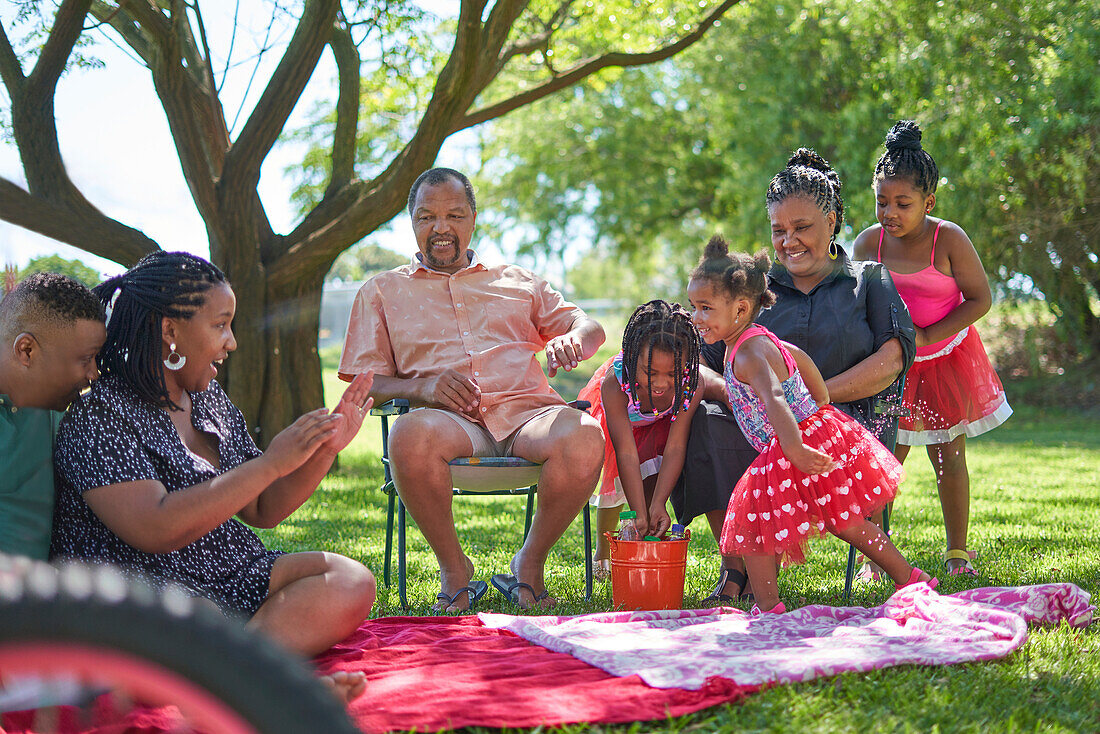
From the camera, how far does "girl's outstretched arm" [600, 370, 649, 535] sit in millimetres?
3479

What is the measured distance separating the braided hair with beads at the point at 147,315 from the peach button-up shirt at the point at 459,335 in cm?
142

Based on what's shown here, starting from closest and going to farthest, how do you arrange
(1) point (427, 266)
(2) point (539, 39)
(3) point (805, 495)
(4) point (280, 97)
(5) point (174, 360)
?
(5) point (174, 360) → (3) point (805, 495) → (1) point (427, 266) → (4) point (280, 97) → (2) point (539, 39)

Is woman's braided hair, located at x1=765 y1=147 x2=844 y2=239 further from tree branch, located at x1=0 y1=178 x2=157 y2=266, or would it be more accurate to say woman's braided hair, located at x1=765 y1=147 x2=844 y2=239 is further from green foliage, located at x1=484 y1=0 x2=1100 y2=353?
green foliage, located at x1=484 y1=0 x2=1100 y2=353

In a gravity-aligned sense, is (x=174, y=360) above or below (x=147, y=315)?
below

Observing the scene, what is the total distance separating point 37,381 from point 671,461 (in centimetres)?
215

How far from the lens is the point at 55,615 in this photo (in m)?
1.16

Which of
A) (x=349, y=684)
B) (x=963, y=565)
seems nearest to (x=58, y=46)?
(x=349, y=684)

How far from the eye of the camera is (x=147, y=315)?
2324mm

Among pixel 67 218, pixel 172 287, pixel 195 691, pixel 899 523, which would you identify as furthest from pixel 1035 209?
pixel 195 691

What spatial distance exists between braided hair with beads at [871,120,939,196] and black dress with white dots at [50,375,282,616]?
9.54 feet

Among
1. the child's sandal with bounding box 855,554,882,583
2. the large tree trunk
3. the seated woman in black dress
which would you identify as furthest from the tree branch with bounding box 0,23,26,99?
the child's sandal with bounding box 855,554,882,583

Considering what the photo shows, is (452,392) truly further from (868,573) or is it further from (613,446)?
(868,573)

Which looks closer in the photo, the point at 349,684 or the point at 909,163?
the point at 349,684

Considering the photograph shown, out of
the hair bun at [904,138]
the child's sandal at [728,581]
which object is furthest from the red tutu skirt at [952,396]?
the child's sandal at [728,581]
